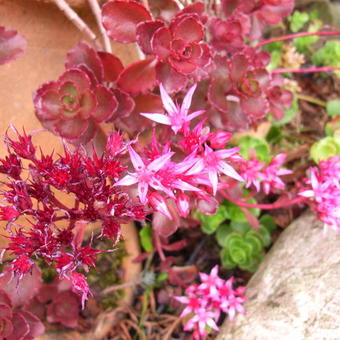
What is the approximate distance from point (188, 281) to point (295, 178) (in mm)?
648

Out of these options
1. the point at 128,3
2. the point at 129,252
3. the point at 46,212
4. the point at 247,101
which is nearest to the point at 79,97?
the point at 128,3

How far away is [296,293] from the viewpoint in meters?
1.48

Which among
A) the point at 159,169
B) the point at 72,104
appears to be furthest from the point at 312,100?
the point at 159,169

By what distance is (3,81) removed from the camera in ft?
5.07

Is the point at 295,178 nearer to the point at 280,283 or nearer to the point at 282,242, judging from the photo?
the point at 282,242

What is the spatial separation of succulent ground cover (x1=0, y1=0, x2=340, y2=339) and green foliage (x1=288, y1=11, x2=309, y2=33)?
0.5 inches

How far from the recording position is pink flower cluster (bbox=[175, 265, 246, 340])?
1516mm

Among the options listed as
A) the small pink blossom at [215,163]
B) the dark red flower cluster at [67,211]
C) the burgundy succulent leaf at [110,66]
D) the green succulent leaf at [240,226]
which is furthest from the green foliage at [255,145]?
the dark red flower cluster at [67,211]

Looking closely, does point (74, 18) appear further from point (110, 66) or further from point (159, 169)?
point (159, 169)

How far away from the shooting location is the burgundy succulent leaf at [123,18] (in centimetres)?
135

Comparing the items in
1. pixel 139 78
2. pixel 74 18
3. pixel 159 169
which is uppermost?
pixel 74 18

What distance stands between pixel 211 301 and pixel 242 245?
0.30 metres

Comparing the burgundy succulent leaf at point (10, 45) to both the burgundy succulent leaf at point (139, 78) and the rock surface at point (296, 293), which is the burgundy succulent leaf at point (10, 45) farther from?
the rock surface at point (296, 293)

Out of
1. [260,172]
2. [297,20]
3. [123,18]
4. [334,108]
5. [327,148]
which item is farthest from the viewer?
[297,20]
